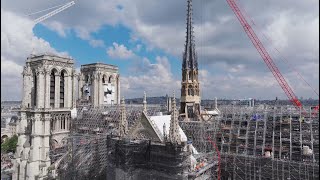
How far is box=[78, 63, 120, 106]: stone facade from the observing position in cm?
8144

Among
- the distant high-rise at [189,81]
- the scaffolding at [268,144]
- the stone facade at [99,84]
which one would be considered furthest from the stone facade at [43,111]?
the scaffolding at [268,144]

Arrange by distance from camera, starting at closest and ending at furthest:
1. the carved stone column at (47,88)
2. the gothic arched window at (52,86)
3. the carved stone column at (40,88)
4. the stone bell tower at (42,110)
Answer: the stone bell tower at (42,110) < the carved stone column at (40,88) < the carved stone column at (47,88) < the gothic arched window at (52,86)

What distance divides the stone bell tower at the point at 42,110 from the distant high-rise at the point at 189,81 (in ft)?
86.3

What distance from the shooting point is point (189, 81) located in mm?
62594

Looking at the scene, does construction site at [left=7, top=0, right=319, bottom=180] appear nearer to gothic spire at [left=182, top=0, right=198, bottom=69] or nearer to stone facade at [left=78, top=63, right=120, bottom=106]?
gothic spire at [left=182, top=0, right=198, bottom=69]

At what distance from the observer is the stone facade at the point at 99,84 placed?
81438 mm

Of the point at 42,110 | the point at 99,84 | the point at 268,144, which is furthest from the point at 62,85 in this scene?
the point at 268,144

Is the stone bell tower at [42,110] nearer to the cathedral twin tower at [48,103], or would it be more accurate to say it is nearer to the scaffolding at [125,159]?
→ the cathedral twin tower at [48,103]

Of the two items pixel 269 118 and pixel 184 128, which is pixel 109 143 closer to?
pixel 184 128

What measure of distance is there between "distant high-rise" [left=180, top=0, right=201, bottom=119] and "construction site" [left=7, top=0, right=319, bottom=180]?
0.19 metres

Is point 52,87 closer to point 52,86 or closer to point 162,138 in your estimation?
point 52,86

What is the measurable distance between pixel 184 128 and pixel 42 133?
1249 inches

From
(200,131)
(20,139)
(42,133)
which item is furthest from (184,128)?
(20,139)

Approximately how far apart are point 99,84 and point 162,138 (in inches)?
1752
